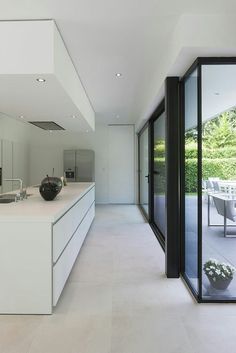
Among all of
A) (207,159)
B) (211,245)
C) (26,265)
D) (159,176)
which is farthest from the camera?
(159,176)

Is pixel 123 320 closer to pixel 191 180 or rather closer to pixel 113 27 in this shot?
pixel 191 180

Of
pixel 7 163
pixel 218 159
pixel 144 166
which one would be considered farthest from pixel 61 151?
pixel 218 159

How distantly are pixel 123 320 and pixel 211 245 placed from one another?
7.91 ft

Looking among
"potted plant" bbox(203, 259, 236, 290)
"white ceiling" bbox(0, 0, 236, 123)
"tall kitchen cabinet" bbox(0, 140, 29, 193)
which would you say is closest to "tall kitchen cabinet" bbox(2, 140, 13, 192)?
"tall kitchen cabinet" bbox(0, 140, 29, 193)

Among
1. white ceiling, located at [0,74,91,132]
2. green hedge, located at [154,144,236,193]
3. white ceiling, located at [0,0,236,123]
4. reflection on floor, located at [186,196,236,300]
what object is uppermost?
white ceiling, located at [0,0,236,123]

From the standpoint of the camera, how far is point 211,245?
4.50m

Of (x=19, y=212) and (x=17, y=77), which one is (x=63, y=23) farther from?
(x=19, y=212)

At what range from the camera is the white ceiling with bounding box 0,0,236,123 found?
243 cm

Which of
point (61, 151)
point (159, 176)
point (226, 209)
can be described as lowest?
point (226, 209)

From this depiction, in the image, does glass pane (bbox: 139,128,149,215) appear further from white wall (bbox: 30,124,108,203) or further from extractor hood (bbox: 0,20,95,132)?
extractor hood (bbox: 0,20,95,132)

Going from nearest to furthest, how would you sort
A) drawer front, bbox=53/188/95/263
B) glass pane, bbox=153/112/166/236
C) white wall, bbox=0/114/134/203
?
drawer front, bbox=53/188/95/263 → glass pane, bbox=153/112/166/236 → white wall, bbox=0/114/134/203

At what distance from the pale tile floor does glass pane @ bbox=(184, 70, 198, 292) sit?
0.86 ft

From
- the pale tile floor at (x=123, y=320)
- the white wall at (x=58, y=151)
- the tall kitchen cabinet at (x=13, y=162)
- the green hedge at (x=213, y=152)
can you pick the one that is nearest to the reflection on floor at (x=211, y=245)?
the pale tile floor at (x=123, y=320)

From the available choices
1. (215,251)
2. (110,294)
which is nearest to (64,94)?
(110,294)
